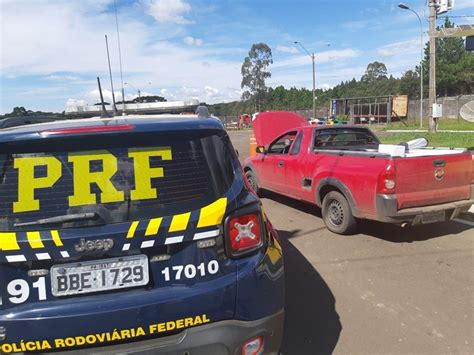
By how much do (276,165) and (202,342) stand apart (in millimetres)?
5995

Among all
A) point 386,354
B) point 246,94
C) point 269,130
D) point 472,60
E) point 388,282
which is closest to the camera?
point 386,354

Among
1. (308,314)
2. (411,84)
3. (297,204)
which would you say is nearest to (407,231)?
(297,204)

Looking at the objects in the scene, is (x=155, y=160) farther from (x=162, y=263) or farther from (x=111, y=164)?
(x=162, y=263)

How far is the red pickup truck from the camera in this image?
17.8 feet

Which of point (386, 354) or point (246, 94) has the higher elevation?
point (246, 94)

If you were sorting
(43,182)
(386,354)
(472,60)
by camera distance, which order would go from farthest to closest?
(472,60)
(386,354)
(43,182)

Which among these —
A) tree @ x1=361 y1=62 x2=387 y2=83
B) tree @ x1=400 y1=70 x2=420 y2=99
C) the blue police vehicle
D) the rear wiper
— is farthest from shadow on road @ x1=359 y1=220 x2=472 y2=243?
tree @ x1=361 y1=62 x2=387 y2=83

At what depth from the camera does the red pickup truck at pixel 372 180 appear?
543 centimetres

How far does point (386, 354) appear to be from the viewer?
318 centimetres

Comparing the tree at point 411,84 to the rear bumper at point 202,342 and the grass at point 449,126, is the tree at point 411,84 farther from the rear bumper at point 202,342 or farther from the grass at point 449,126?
the rear bumper at point 202,342

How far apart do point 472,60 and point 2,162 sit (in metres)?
75.5

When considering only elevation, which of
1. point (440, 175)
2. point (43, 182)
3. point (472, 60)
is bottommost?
point (440, 175)

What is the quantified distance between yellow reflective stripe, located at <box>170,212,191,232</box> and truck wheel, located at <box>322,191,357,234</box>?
A: 4134mm

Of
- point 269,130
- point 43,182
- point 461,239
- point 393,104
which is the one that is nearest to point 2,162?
point 43,182
